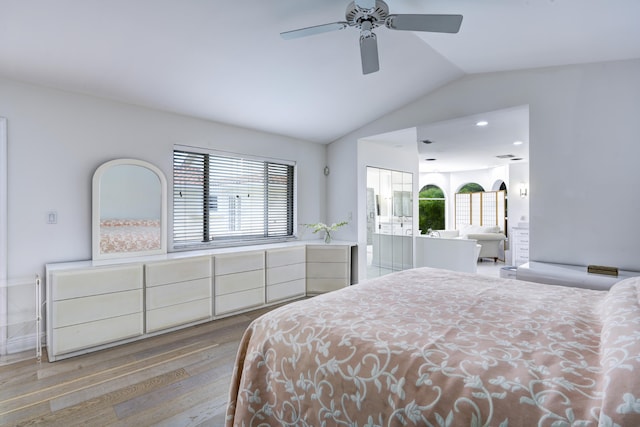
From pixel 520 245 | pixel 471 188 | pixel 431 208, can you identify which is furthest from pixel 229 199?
pixel 471 188

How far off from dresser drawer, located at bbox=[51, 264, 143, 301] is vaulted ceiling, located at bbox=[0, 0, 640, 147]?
160cm

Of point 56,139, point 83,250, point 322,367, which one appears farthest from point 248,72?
point 322,367

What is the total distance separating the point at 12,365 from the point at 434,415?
3135 mm

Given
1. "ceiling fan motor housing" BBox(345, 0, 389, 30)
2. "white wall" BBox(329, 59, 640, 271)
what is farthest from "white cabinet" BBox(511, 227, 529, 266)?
"ceiling fan motor housing" BBox(345, 0, 389, 30)

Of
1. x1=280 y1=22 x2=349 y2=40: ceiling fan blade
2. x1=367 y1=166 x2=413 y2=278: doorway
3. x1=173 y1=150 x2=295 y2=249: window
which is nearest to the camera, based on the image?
x1=280 y1=22 x2=349 y2=40: ceiling fan blade

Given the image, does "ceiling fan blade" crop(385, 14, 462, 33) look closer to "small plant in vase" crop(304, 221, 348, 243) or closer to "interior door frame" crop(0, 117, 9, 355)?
"small plant in vase" crop(304, 221, 348, 243)

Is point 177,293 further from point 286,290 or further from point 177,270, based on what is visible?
point 286,290

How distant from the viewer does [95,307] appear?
8.70 feet

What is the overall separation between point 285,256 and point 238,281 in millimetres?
686

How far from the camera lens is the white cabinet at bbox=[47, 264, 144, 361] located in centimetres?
250

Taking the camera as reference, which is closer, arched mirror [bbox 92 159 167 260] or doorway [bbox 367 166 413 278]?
arched mirror [bbox 92 159 167 260]

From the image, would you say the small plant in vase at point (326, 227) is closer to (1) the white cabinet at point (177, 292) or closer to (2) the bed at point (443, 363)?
(1) the white cabinet at point (177, 292)

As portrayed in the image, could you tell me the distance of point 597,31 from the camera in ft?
7.49

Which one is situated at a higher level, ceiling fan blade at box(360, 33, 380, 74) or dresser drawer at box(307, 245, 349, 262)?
ceiling fan blade at box(360, 33, 380, 74)
